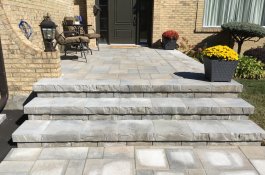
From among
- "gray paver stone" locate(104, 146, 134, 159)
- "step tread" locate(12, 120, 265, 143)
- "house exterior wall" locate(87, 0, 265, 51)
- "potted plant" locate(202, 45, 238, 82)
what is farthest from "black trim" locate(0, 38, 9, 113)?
"house exterior wall" locate(87, 0, 265, 51)

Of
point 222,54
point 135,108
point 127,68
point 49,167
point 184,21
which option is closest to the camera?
point 49,167

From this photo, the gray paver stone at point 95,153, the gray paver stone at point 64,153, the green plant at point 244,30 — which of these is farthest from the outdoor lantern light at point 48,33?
the green plant at point 244,30

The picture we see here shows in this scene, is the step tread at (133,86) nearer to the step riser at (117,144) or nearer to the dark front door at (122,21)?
the step riser at (117,144)

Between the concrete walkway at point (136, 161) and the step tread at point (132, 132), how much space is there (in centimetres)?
13

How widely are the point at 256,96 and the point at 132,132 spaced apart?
3.43m

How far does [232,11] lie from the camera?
9.35 meters

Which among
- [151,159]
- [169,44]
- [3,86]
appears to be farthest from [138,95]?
[169,44]

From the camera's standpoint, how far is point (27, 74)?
4312 millimetres

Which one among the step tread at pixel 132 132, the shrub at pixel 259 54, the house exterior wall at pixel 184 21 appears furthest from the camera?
the house exterior wall at pixel 184 21

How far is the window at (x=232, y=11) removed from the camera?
9.26 m

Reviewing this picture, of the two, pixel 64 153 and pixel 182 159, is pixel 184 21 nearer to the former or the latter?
pixel 182 159

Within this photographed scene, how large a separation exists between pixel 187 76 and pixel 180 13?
502 cm

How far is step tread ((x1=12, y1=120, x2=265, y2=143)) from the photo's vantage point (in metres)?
3.24

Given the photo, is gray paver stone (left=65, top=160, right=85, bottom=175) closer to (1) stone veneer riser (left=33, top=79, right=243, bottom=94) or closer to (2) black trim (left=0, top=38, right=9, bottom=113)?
(1) stone veneer riser (left=33, top=79, right=243, bottom=94)
